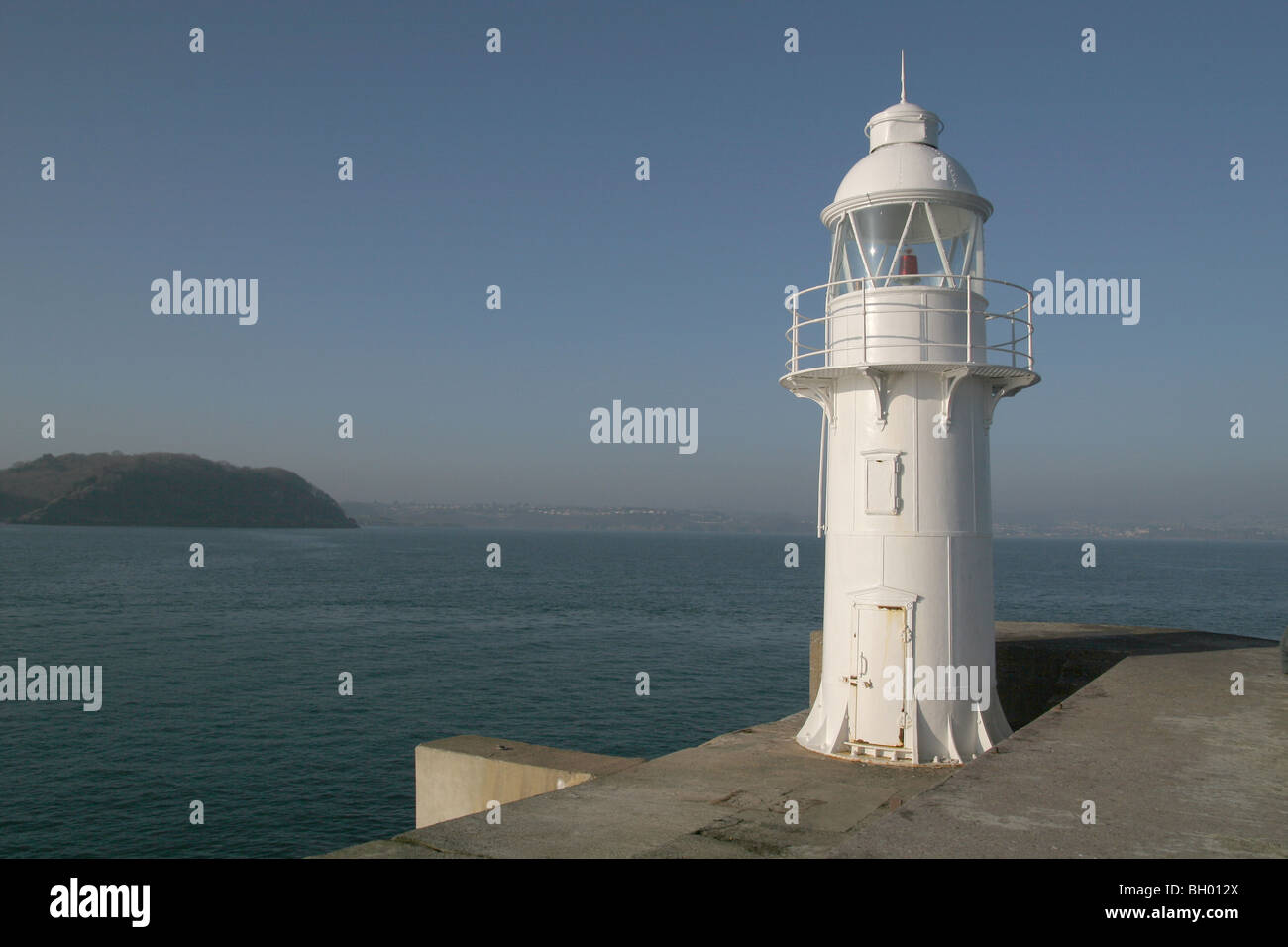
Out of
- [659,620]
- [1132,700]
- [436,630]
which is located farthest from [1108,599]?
[1132,700]

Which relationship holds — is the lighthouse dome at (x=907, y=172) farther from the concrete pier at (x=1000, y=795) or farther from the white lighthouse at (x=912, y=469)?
the concrete pier at (x=1000, y=795)

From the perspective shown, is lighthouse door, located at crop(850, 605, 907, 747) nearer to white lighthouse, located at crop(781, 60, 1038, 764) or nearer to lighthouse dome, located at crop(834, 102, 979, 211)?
white lighthouse, located at crop(781, 60, 1038, 764)

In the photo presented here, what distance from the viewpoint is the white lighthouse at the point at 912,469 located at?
520 inches

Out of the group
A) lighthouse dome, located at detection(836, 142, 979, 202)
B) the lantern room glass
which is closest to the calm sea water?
the lantern room glass

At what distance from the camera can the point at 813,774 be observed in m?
12.7

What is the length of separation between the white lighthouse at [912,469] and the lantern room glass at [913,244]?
22 millimetres

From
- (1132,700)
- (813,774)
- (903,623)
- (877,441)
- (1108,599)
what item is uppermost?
(877,441)

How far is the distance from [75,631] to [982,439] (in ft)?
178

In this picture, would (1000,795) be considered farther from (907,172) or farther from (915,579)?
(907,172)

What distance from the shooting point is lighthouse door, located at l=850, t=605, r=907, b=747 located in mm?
13234
